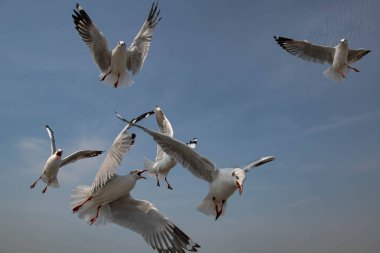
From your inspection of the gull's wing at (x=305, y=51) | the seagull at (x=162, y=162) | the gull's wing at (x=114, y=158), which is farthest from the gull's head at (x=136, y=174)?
the gull's wing at (x=305, y=51)

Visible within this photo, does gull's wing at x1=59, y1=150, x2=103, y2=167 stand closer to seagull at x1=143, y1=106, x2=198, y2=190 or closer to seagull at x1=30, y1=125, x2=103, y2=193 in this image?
seagull at x1=30, y1=125, x2=103, y2=193

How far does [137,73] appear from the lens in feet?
26.4

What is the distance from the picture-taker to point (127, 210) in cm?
529

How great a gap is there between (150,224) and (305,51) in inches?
240

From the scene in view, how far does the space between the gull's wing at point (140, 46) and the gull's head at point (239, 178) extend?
4.01 metres

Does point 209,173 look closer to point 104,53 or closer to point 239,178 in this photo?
point 239,178

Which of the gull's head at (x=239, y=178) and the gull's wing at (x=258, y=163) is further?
the gull's wing at (x=258, y=163)

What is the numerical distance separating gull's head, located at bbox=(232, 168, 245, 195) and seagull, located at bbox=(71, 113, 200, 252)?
1.11 m

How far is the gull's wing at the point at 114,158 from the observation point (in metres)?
4.81

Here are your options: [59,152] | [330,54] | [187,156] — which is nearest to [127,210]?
[187,156]

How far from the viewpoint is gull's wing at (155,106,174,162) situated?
8.26 meters

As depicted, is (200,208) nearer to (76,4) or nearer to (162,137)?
(162,137)

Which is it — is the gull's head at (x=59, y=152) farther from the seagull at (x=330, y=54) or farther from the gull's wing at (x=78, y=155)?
the seagull at (x=330, y=54)

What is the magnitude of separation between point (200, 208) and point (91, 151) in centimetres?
391
